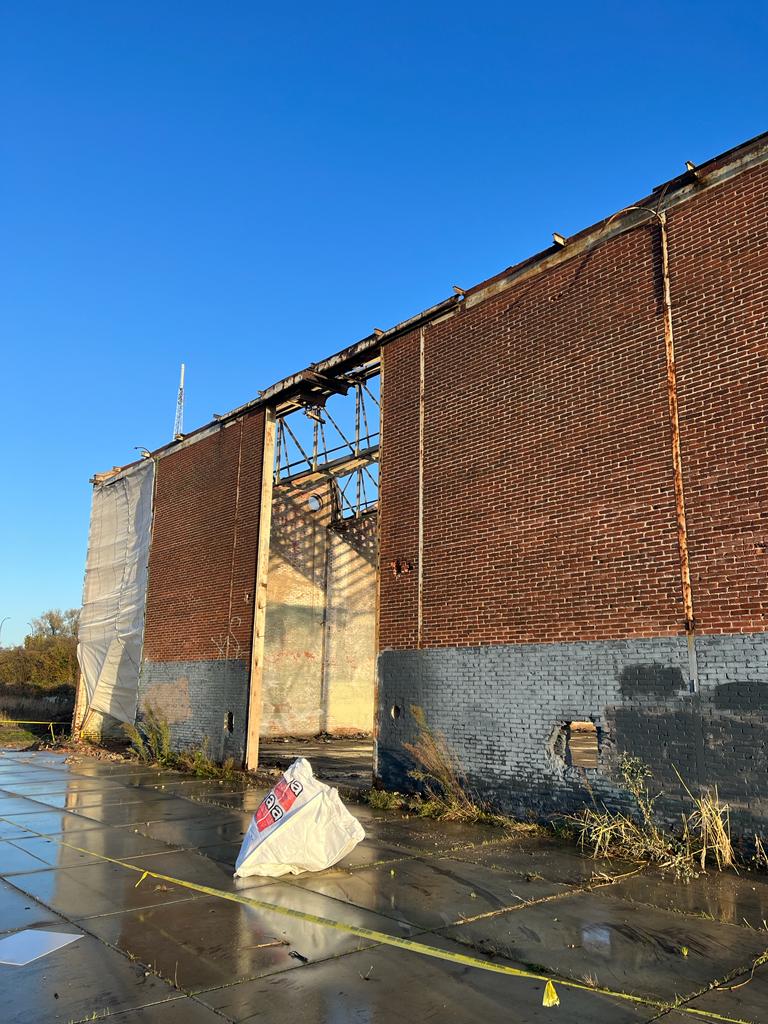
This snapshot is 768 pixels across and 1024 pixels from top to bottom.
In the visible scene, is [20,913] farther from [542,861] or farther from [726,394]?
[726,394]

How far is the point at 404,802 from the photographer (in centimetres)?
1009

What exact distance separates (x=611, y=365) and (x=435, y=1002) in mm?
7315

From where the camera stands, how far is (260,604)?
14.2 m

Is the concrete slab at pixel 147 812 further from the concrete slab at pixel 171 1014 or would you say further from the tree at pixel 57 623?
the tree at pixel 57 623

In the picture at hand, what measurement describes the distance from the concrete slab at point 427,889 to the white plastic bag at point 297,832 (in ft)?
0.63

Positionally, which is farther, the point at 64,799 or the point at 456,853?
the point at 64,799

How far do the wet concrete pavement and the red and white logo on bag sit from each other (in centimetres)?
49

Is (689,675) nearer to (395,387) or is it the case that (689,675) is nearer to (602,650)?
(602,650)

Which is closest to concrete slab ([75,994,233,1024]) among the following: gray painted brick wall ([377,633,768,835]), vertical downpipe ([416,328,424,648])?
gray painted brick wall ([377,633,768,835])

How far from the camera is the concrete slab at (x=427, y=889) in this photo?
5.42 metres

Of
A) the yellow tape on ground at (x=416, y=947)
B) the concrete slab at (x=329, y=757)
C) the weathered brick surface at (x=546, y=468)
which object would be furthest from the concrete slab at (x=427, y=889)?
the concrete slab at (x=329, y=757)

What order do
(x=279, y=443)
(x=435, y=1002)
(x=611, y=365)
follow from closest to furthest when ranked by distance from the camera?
(x=435, y=1002), (x=611, y=365), (x=279, y=443)

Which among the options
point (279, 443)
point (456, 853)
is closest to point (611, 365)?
point (456, 853)

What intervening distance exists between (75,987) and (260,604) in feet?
33.7
